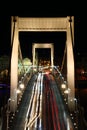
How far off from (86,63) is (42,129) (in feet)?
170

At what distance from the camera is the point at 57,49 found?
9519 centimetres

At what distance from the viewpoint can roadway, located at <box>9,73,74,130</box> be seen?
25.6 m

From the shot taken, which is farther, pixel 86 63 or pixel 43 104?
pixel 86 63

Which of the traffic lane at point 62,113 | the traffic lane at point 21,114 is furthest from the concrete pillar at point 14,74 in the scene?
the traffic lane at point 62,113

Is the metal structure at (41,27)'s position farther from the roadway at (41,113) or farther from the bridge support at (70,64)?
the roadway at (41,113)

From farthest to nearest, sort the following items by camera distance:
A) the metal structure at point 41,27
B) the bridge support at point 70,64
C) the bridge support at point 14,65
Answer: the metal structure at point 41,27, the bridge support at point 70,64, the bridge support at point 14,65

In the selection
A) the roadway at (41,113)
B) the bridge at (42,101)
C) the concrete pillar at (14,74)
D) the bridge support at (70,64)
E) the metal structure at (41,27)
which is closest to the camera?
the roadway at (41,113)

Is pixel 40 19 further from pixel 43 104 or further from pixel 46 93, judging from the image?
pixel 46 93

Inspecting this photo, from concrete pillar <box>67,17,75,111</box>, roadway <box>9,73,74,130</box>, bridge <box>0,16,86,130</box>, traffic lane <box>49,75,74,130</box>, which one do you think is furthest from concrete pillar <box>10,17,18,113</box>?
concrete pillar <box>67,17,75,111</box>

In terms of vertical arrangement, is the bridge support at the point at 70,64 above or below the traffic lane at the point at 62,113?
above

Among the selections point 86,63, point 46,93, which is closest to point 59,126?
point 46,93

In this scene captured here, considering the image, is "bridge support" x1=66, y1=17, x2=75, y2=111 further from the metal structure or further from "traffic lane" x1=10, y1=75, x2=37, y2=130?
"traffic lane" x1=10, y1=75, x2=37, y2=130

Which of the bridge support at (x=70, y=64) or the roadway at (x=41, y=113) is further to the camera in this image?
the bridge support at (x=70, y=64)

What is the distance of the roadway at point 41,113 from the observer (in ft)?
83.9
